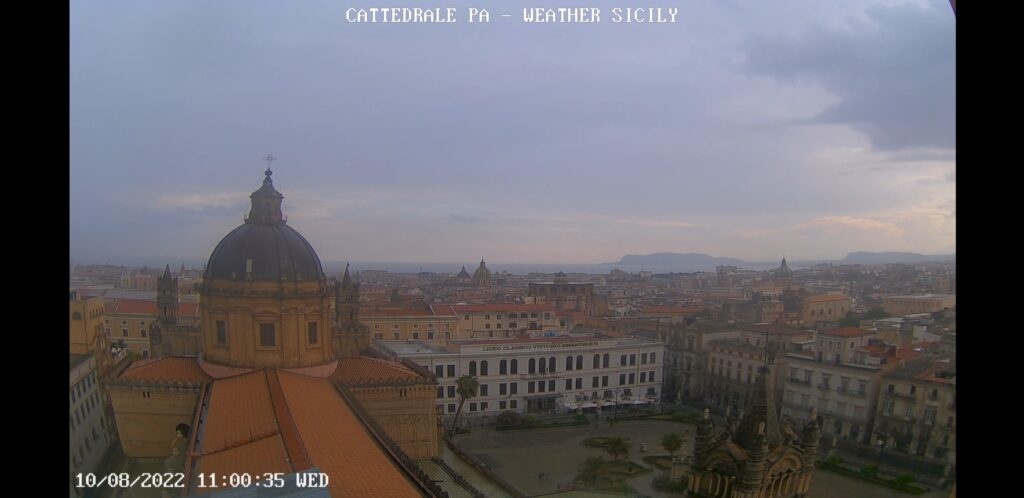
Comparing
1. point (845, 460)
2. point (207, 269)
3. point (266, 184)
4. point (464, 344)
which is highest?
point (266, 184)

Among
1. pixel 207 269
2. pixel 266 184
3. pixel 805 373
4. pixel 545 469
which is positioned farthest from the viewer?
pixel 805 373

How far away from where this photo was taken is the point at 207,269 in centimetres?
721

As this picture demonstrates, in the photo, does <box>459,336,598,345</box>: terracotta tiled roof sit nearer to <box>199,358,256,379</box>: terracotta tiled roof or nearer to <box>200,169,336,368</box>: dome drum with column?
<box>200,169,336,368</box>: dome drum with column

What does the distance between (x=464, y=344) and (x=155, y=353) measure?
4445mm

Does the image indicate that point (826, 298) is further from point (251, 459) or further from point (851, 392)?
point (251, 459)

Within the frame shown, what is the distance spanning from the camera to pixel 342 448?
4500mm

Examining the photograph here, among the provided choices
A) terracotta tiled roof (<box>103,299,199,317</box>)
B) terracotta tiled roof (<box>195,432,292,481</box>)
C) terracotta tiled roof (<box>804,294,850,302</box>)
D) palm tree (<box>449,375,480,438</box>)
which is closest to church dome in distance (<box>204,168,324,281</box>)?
terracotta tiled roof (<box>103,299,199,317</box>)

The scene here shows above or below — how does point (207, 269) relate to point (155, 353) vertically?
above

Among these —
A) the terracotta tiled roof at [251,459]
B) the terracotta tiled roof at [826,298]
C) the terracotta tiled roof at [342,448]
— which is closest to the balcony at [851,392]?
Result: the terracotta tiled roof at [826,298]

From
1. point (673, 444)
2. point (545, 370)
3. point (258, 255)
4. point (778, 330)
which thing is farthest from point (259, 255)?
point (778, 330)

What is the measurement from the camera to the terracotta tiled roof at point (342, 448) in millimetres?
3869

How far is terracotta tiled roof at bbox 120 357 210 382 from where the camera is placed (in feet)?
22.6
